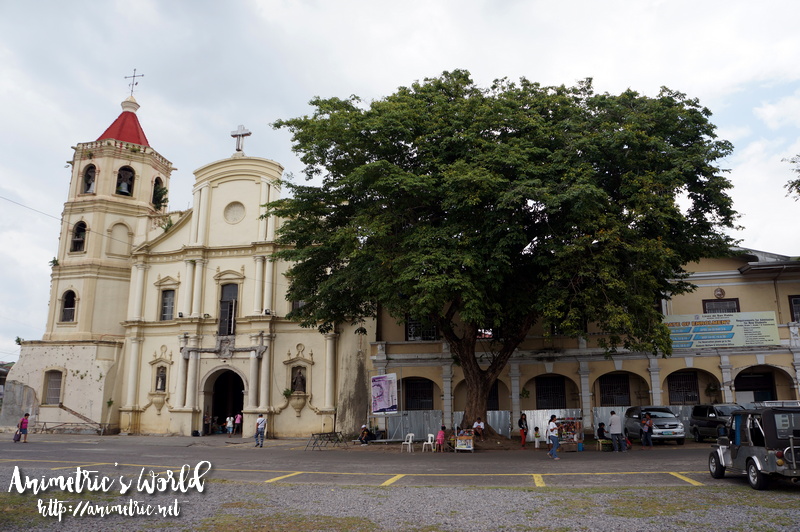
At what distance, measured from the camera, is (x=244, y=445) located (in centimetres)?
2609

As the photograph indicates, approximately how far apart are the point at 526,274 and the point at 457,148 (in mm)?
5260

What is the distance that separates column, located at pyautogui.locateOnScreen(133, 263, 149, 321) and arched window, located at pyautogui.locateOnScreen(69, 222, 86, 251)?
160 inches

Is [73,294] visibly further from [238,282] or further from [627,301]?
[627,301]

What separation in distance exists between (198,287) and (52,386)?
997cm

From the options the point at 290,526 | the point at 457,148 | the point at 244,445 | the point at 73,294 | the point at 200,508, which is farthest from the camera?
the point at 73,294

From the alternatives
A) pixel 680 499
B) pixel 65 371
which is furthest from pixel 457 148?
pixel 65 371

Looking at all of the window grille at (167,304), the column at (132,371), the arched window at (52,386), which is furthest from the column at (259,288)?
the arched window at (52,386)

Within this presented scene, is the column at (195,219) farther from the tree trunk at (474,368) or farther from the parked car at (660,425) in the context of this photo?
the parked car at (660,425)

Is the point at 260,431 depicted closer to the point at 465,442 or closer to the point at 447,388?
the point at 447,388

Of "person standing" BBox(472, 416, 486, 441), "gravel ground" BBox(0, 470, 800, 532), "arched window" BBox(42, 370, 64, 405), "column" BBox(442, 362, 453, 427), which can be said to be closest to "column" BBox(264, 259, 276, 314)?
"column" BBox(442, 362, 453, 427)

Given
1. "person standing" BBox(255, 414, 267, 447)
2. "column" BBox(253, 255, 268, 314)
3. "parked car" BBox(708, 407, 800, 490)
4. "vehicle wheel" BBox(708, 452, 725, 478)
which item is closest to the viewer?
"parked car" BBox(708, 407, 800, 490)

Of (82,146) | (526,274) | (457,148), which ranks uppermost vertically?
(82,146)

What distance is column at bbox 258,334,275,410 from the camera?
30391 mm

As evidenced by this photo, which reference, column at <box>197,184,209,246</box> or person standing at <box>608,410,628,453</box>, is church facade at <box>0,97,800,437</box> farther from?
person standing at <box>608,410,628,453</box>
